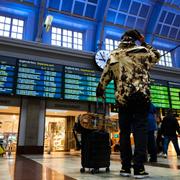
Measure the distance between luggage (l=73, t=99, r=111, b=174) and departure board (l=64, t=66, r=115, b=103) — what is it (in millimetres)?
5685

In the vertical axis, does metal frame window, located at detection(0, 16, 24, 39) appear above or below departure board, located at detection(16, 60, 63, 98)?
above

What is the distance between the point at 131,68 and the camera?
7.90 feet

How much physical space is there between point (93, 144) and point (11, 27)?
8413 millimetres

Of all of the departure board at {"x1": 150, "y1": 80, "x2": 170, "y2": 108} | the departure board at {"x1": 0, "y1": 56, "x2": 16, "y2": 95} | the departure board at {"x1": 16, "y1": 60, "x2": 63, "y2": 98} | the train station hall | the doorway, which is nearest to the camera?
the train station hall

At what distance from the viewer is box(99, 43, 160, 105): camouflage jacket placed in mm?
2320

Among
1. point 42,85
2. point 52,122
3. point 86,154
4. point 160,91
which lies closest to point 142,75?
point 86,154

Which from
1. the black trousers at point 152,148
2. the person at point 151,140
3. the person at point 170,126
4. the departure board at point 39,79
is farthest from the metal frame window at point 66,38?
the black trousers at point 152,148

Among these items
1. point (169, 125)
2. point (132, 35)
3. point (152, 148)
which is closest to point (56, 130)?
point (169, 125)

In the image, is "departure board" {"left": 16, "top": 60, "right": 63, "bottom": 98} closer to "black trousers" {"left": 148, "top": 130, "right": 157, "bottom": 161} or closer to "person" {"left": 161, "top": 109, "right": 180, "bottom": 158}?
"person" {"left": 161, "top": 109, "right": 180, "bottom": 158}

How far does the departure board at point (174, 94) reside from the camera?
10414 mm

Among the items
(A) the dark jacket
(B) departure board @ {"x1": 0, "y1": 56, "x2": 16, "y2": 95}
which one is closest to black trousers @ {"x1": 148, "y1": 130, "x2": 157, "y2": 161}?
(A) the dark jacket

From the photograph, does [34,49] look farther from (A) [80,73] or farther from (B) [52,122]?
(B) [52,122]

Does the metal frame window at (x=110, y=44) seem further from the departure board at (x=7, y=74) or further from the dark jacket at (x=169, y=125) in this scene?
the dark jacket at (x=169, y=125)

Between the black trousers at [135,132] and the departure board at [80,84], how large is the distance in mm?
6158
